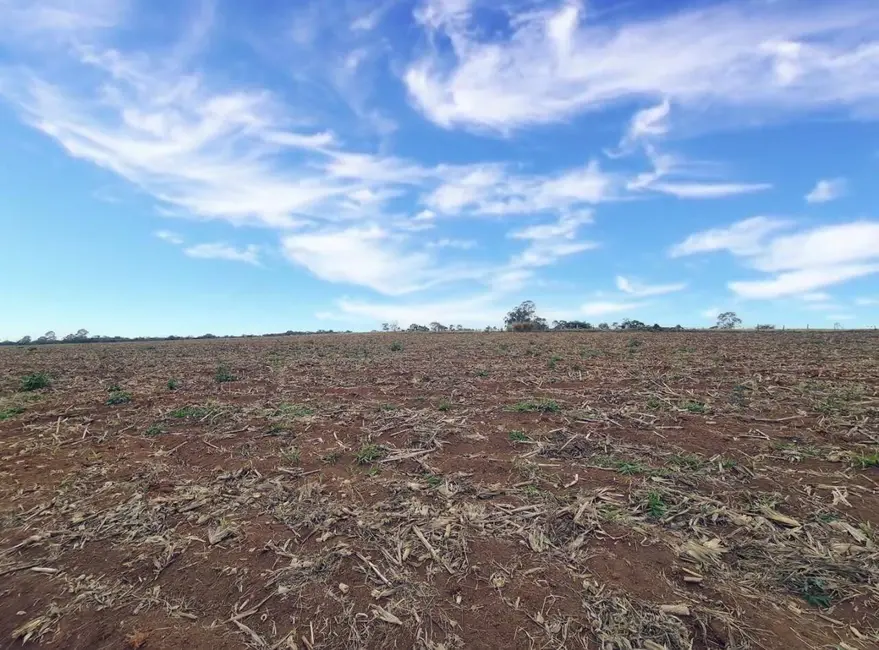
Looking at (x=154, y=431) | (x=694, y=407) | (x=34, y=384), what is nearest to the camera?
(x=154, y=431)

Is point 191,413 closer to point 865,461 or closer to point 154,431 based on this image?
point 154,431

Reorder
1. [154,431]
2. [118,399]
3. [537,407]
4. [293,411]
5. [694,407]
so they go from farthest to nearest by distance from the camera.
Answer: [118,399]
[293,411]
[537,407]
[694,407]
[154,431]

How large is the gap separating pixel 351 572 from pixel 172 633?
158cm

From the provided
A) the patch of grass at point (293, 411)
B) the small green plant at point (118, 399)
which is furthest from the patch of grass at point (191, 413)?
the small green plant at point (118, 399)

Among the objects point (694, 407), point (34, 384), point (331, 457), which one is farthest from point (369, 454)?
point (34, 384)

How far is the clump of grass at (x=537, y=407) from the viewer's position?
9.72 metres

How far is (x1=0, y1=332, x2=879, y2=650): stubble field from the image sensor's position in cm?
397

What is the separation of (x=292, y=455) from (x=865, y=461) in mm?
8545

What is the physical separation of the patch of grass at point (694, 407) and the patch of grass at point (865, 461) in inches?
111

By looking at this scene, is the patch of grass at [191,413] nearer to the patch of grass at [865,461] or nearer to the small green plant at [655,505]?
the small green plant at [655,505]

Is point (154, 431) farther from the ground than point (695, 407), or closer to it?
closer to it

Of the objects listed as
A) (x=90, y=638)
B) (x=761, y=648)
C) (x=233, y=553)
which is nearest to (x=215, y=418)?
(x=233, y=553)

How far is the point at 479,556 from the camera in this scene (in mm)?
4762

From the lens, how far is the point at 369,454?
24.5 feet
